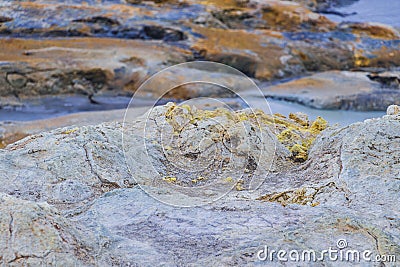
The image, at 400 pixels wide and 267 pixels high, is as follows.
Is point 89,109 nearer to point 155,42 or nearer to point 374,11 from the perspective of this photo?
point 155,42

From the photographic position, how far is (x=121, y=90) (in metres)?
8.50

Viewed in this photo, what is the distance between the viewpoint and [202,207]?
85.9 inches

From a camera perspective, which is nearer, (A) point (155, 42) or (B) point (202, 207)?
(B) point (202, 207)

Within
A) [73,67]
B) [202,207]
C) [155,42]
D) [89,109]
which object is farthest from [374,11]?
[202,207]

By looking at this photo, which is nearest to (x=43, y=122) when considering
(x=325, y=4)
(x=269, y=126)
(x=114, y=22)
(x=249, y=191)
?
(x=114, y=22)

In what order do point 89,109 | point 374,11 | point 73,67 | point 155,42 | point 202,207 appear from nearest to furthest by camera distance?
point 202,207 → point 89,109 → point 73,67 → point 155,42 → point 374,11

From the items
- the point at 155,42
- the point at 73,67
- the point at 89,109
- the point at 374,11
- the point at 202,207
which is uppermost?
the point at 202,207

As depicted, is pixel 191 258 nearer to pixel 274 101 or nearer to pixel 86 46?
pixel 274 101

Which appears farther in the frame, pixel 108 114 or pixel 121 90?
pixel 121 90

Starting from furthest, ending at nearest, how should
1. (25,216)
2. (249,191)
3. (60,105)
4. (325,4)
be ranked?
(325,4), (60,105), (249,191), (25,216)

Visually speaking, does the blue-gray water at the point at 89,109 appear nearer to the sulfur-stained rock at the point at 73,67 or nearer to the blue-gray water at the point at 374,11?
the sulfur-stained rock at the point at 73,67

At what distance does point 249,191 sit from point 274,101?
588 cm

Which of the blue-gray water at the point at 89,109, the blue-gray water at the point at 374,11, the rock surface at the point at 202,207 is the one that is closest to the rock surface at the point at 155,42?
the blue-gray water at the point at 89,109

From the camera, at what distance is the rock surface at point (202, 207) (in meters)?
1.80
